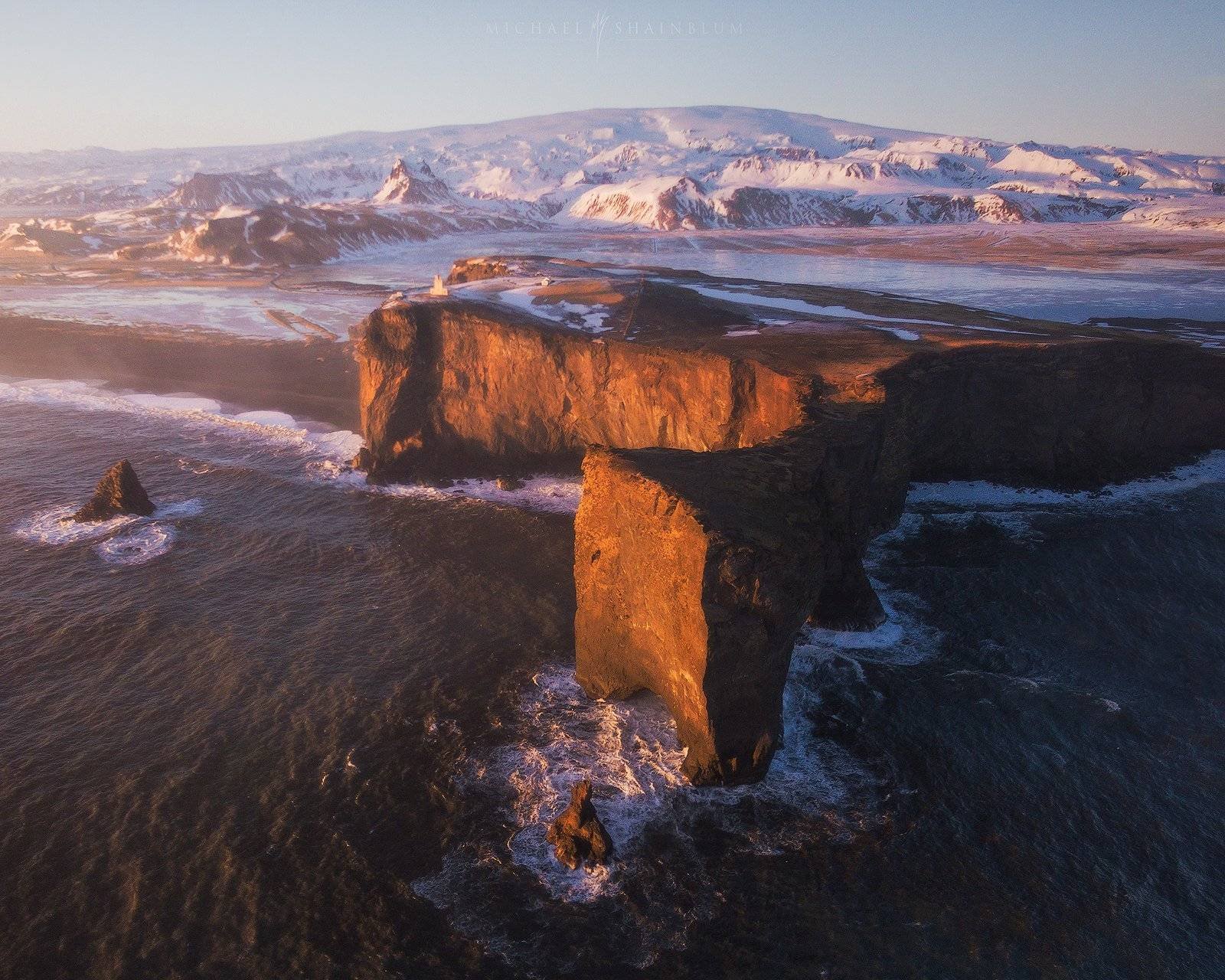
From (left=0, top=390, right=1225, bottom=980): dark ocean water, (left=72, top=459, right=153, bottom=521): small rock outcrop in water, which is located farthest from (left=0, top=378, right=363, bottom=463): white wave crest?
Result: (left=0, top=390, right=1225, bottom=980): dark ocean water

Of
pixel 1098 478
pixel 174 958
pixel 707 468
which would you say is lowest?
pixel 174 958

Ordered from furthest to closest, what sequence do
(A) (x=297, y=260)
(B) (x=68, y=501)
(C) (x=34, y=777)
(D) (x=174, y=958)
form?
(A) (x=297, y=260), (B) (x=68, y=501), (C) (x=34, y=777), (D) (x=174, y=958)

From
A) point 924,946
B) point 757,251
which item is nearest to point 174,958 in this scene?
point 924,946

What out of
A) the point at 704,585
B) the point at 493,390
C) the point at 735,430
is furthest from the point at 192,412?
the point at 704,585

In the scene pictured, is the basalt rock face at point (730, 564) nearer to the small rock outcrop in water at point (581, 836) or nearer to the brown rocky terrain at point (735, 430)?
the brown rocky terrain at point (735, 430)

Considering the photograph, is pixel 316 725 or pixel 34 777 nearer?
pixel 34 777

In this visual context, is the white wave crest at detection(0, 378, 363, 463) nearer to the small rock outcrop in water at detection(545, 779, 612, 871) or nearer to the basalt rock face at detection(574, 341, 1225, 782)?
the basalt rock face at detection(574, 341, 1225, 782)

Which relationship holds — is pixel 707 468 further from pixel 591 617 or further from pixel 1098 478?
Result: pixel 1098 478

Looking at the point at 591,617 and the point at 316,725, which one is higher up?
the point at 591,617
